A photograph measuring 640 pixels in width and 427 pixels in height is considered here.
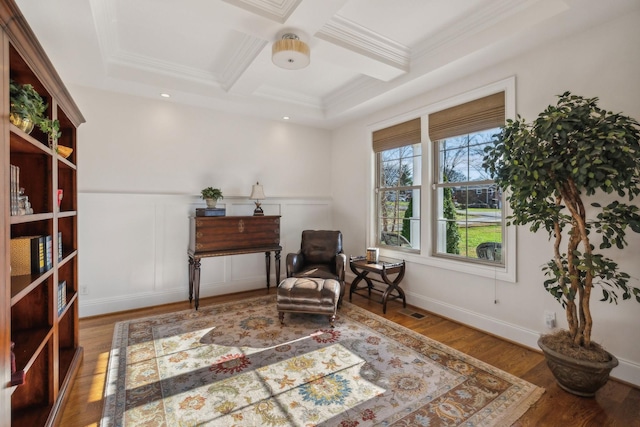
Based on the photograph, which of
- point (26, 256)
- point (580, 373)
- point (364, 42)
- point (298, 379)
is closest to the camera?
point (26, 256)

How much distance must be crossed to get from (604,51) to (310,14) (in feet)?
7.42

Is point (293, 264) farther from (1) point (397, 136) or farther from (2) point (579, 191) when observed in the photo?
(2) point (579, 191)

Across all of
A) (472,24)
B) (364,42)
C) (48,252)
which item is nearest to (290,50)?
(364,42)

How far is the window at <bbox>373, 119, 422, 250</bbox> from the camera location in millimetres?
3945

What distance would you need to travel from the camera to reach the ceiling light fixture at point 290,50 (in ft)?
7.85

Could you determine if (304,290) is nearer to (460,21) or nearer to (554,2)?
(460,21)

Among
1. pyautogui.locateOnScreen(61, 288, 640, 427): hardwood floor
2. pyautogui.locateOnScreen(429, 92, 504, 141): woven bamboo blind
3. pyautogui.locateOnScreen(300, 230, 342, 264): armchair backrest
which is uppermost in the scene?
pyautogui.locateOnScreen(429, 92, 504, 141): woven bamboo blind

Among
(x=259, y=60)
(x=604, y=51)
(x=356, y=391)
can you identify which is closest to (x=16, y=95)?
(x=259, y=60)

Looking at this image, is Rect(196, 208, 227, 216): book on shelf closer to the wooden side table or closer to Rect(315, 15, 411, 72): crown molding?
the wooden side table

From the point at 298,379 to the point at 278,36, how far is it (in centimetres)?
271

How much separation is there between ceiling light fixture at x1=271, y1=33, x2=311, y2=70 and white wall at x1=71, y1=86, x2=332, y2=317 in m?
2.07

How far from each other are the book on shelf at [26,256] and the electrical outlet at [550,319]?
368 centimetres

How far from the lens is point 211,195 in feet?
12.6

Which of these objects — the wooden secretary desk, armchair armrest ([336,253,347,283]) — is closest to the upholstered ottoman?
armchair armrest ([336,253,347,283])
